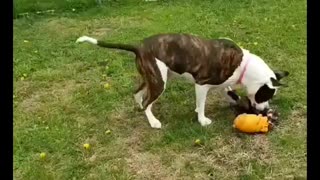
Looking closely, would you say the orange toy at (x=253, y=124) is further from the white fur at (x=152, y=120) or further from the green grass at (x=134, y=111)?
the white fur at (x=152, y=120)

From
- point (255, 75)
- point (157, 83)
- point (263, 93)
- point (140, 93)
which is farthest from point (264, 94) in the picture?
point (140, 93)

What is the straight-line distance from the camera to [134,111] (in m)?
5.53

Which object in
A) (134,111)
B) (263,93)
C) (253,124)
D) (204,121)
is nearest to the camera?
(253,124)

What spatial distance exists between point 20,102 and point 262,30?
3510 millimetres

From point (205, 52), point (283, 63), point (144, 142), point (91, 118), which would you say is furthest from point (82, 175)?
point (283, 63)

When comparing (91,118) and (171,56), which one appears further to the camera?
(91,118)

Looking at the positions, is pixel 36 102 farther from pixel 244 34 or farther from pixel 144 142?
pixel 244 34

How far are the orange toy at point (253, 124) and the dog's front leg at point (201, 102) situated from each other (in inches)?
13.7

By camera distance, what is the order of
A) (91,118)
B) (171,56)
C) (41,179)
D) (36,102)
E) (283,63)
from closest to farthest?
(41,179), (171,56), (91,118), (36,102), (283,63)

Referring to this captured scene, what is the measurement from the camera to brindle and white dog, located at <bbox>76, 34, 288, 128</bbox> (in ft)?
15.9

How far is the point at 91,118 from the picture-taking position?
17.9 ft

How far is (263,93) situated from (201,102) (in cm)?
56

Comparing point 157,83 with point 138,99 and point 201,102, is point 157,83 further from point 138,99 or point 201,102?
point 138,99

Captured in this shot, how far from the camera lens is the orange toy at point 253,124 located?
4.83 metres
